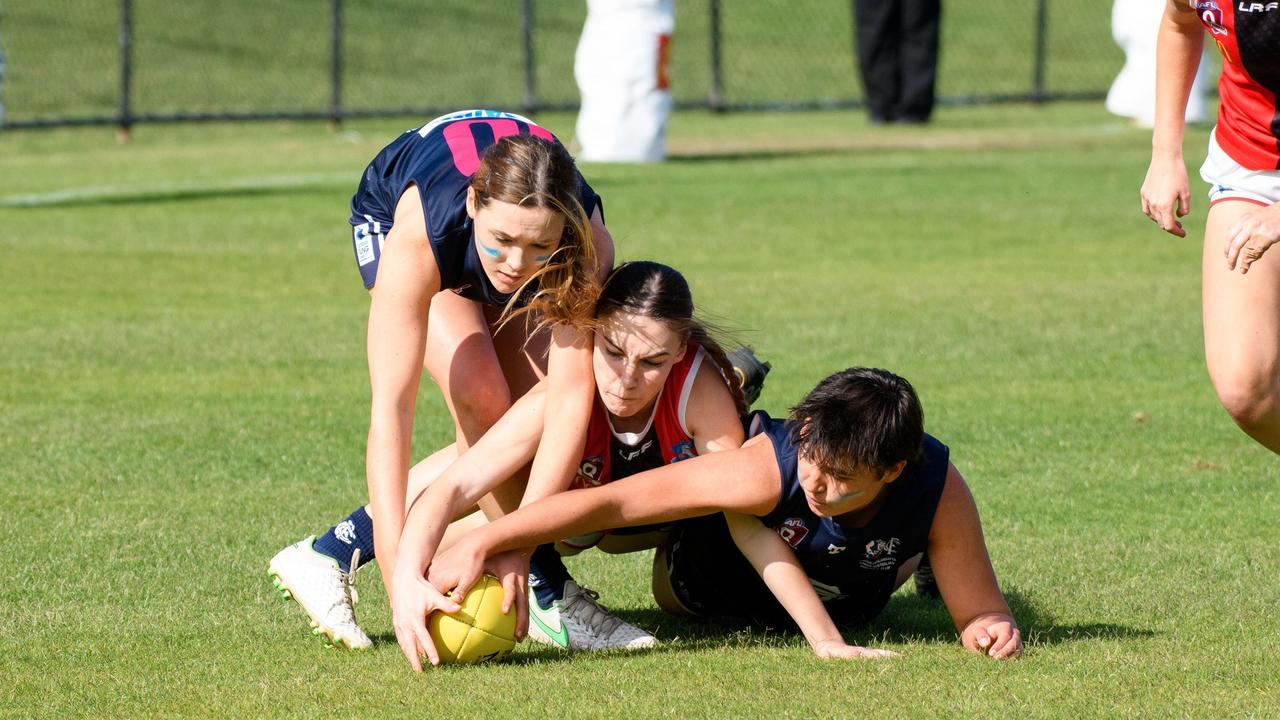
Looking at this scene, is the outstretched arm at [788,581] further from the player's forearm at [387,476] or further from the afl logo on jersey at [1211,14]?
the afl logo on jersey at [1211,14]

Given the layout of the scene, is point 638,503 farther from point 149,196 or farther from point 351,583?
point 149,196

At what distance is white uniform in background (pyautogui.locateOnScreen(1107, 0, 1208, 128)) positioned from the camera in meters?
20.1

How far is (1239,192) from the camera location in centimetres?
470

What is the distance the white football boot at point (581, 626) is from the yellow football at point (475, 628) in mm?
256

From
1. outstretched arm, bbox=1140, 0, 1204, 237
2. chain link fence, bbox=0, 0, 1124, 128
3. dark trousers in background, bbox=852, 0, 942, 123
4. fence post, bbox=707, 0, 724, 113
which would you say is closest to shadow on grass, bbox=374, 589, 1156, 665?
outstretched arm, bbox=1140, 0, 1204, 237

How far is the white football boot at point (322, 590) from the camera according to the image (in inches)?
172

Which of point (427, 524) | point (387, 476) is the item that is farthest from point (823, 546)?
point (387, 476)

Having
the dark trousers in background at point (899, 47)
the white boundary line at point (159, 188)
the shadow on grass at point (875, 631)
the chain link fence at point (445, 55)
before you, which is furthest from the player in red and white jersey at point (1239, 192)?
the chain link fence at point (445, 55)

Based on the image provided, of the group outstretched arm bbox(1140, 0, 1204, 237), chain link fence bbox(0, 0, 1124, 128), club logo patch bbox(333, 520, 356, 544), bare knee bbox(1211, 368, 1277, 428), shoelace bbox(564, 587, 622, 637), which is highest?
outstretched arm bbox(1140, 0, 1204, 237)

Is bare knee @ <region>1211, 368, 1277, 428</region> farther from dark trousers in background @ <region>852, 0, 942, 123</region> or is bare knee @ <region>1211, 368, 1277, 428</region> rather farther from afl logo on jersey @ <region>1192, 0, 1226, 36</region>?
dark trousers in background @ <region>852, 0, 942, 123</region>

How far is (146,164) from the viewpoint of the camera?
1750cm

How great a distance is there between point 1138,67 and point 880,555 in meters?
17.9

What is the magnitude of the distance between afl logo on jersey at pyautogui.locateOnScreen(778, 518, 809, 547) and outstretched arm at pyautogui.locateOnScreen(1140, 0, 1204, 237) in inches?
56.5

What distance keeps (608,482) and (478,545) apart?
1.52 feet
